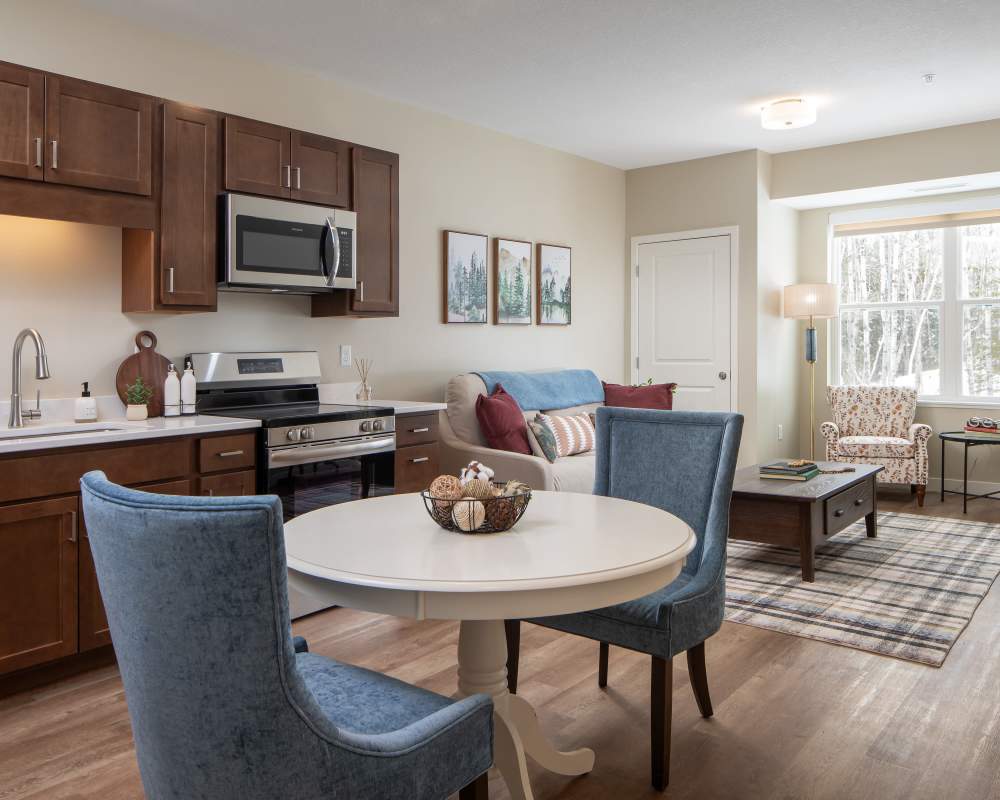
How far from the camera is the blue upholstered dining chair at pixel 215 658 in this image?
1084 millimetres

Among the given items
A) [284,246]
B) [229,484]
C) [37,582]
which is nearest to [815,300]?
[284,246]

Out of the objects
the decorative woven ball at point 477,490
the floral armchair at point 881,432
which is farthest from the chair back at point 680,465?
the floral armchair at point 881,432

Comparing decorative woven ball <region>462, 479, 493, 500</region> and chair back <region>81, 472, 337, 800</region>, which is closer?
chair back <region>81, 472, 337, 800</region>

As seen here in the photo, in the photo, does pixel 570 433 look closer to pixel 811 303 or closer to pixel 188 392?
pixel 188 392

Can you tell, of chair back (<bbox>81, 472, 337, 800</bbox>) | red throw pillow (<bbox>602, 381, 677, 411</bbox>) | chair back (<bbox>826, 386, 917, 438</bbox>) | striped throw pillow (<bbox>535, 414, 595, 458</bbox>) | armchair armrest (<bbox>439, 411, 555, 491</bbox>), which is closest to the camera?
chair back (<bbox>81, 472, 337, 800</bbox>)

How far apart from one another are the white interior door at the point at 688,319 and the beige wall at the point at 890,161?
0.71 metres

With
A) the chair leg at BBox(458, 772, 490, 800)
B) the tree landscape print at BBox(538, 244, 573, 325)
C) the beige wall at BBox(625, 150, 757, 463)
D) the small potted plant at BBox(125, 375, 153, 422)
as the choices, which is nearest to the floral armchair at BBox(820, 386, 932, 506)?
the beige wall at BBox(625, 150, 757, 463)

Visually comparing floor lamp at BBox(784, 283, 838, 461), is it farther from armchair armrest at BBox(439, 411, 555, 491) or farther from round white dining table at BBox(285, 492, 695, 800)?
round white dining table at BBox(285, 492, 695, 800)

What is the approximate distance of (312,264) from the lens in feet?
12.4

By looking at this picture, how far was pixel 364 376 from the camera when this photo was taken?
4.40m

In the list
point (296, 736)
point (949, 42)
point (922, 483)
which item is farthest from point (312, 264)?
point (922, 483)

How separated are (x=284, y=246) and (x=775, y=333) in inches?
161

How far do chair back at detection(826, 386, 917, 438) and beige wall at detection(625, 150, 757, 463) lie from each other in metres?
0.79

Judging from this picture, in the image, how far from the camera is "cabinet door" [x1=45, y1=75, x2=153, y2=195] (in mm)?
2863
